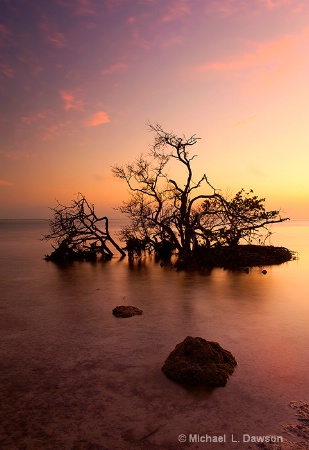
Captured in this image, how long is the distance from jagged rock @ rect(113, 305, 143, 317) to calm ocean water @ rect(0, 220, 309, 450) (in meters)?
0.22

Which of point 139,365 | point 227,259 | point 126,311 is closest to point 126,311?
point 126,311

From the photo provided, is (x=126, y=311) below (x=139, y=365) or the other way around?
the other way around

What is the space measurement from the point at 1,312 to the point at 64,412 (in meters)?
5.90

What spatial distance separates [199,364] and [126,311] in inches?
160

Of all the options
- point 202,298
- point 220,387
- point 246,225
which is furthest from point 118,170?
point 220,387

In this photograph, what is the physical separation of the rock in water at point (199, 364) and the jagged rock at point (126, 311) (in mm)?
3346

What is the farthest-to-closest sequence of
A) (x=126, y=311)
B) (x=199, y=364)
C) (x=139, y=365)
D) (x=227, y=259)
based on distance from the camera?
(x=227, y=259) → (x=126, y=311) → (x=139, y=365) → (x=199, y=364)

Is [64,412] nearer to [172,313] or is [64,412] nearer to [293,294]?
[172,313]

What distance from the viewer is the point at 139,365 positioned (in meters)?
5.96

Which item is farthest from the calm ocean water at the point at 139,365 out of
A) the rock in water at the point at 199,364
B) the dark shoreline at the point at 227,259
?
the dark shoreline at the point at 227,259

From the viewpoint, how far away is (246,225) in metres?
19.7

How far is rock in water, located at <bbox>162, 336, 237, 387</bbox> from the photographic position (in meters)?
5.27

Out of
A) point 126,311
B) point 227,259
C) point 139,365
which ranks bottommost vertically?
point 139,365

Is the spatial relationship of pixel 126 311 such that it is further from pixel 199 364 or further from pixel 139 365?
pixel 199 364
